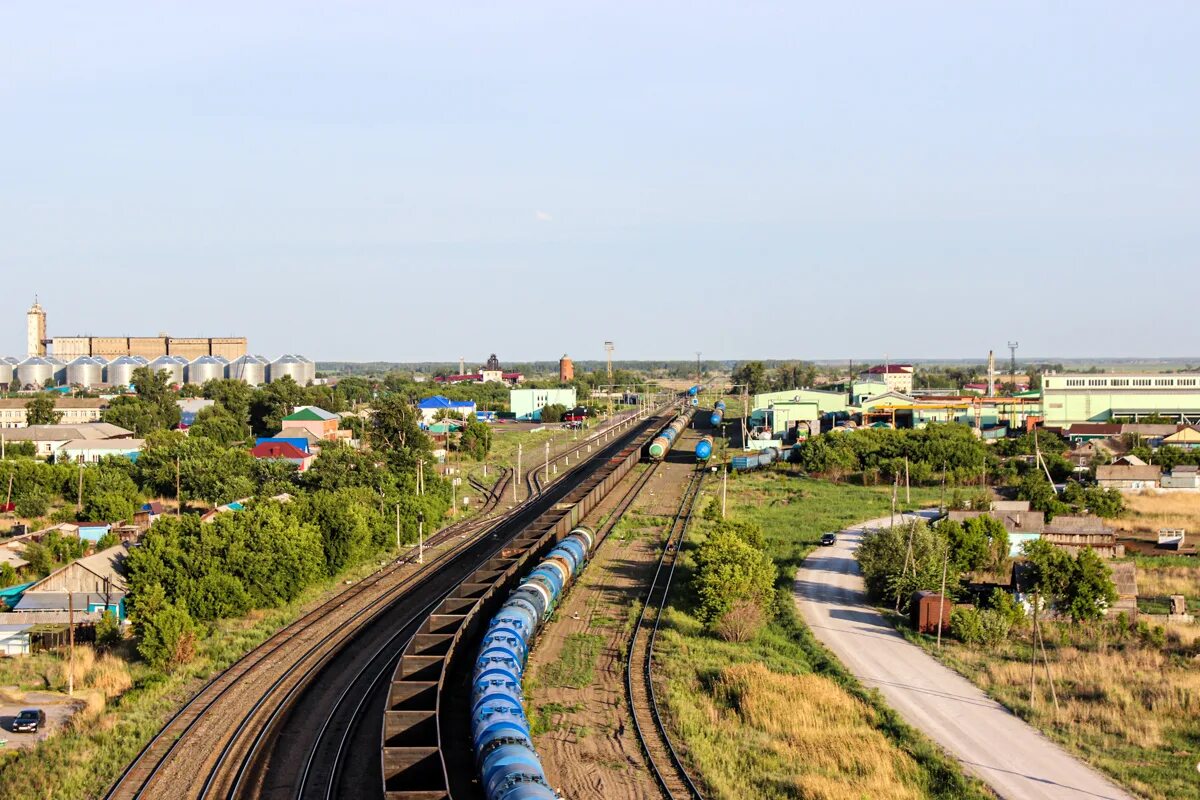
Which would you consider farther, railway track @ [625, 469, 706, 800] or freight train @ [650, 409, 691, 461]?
freight train @ [650, 409, 691, 461]

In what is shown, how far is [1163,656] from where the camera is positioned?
115 feet

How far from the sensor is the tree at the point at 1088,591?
38.7m

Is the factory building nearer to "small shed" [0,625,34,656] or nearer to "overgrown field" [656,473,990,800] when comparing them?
"overgrown field" [656,473,990,800]

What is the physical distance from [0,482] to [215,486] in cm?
1469

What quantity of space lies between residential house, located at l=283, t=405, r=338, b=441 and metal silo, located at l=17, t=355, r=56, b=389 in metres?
111

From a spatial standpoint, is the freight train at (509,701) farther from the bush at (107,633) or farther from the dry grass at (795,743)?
the bush at (107,633)

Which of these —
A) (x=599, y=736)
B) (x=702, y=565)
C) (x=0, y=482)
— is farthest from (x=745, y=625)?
(x=0, y=482)

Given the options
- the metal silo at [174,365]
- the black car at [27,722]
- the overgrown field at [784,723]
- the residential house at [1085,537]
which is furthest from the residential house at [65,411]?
the residential house at [1085,537]

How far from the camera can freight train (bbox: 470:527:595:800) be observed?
1958 cm

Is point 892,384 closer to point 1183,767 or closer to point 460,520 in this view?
point 460,520

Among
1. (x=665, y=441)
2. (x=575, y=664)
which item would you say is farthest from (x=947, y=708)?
(x=665, y=441)

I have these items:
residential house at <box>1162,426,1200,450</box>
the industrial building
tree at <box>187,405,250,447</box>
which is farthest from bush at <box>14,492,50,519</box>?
residential house at <box>1162,426,1200,450</box>

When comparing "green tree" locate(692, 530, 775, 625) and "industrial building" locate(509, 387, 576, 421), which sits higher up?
"industrial building" locate(509, 387, 576, 421)

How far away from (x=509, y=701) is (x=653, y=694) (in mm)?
7482
